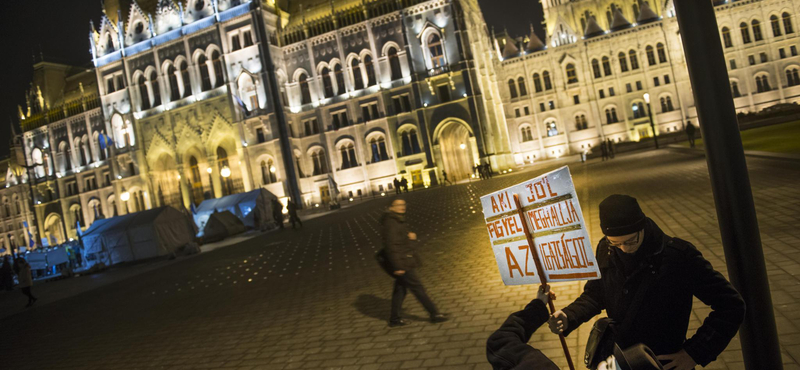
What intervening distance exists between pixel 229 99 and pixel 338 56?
1015 cm

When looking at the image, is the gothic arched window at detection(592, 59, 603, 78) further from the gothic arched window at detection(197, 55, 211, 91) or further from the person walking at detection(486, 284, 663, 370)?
the person walking at detection(486, 284, 663, 370)

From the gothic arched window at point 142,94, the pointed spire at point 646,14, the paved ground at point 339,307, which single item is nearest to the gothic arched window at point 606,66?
the pointed spire at point 646,14

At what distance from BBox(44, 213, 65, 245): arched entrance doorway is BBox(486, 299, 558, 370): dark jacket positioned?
6836cm

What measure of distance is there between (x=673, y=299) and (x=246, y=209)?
2892cm

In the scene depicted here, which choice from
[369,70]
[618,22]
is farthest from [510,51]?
[369,70]

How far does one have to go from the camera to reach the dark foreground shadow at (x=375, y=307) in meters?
6.84

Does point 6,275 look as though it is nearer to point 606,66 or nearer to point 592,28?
point 606,66

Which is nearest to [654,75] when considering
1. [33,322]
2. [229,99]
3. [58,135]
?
[229,99]

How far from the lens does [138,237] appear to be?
22.6 metres

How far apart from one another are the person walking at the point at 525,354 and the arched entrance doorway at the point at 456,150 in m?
37.9

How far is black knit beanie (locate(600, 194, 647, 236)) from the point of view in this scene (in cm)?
223

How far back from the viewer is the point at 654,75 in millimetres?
49500

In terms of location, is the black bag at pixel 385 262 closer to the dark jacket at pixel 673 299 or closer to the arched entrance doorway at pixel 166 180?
the dark jacket at pixel 673 299

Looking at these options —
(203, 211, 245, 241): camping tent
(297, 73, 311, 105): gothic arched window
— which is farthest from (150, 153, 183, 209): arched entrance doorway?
(203, 211, 245, 241): camping tent
